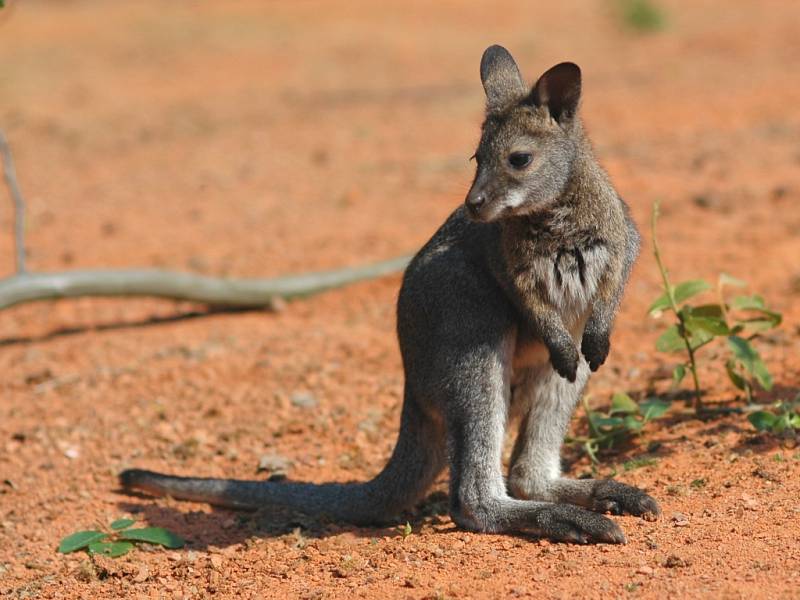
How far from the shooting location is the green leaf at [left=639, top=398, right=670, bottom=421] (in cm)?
491

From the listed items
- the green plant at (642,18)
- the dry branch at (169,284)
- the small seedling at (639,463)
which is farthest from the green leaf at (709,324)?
the green plant at (642,18)

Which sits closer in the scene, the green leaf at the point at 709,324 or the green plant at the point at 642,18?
the green leaf at the point at 709,324

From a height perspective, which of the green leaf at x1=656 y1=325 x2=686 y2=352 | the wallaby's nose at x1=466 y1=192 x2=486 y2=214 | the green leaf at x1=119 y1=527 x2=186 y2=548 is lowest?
the green leaf at x1=119 y1=527 x2=186 y2=548

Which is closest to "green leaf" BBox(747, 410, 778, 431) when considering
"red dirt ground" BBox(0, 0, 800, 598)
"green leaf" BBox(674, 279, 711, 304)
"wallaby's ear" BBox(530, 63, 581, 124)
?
"red dirt ground" BBox(0, 0, 800, 598)

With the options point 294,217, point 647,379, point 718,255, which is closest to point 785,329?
point 647,379

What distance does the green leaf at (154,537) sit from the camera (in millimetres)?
4496

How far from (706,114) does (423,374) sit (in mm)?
8493

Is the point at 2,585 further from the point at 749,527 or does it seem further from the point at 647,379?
the point at 647,379

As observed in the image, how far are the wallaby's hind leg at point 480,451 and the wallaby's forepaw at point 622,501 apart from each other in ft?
0.81

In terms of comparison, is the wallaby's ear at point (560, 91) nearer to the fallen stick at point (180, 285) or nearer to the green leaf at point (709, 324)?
the green leaf at point (709, 324)

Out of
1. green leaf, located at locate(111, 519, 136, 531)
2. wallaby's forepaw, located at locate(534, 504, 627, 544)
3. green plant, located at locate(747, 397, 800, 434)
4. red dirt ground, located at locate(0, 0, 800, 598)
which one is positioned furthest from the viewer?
green plant, located at locate(747, 397, 800, 434)

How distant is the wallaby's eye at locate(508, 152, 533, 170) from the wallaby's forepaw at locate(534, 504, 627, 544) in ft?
4.15

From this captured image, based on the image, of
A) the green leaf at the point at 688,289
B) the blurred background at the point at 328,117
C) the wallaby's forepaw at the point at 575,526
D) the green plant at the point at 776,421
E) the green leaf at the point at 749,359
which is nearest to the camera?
the wallaby's forepaw at the point at 575,526

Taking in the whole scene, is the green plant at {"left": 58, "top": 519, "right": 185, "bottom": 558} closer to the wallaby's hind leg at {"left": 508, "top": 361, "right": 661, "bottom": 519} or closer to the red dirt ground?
the red dirt ground
